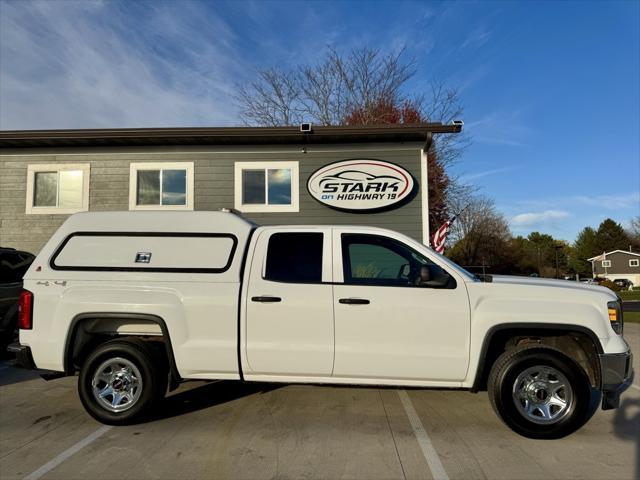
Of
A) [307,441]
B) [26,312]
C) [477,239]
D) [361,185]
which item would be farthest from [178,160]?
[477,239]

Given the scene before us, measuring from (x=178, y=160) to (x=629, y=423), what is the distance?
1021cm

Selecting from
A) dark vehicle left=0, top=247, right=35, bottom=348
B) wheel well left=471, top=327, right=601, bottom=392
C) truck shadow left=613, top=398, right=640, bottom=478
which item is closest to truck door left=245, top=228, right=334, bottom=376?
wheel well left=471, top=327, right=601, bottom=392

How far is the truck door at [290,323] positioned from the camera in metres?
4.25

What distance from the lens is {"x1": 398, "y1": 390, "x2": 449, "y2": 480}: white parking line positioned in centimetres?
344

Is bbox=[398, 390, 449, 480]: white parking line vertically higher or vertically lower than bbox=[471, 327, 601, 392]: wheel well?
lower

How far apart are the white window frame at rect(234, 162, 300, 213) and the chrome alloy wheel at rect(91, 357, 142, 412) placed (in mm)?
6666

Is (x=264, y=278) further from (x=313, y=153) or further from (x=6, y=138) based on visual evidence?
(x=6, y=138)

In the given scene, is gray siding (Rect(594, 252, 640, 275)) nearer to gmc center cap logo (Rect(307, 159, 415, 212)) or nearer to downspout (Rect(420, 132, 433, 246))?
downspout (Rect(420, 132, 433, 246))

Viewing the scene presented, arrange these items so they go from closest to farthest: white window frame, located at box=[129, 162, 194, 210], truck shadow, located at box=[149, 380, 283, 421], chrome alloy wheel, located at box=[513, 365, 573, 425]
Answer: chrome alloy wheel, located at box=[513, 365, 573, 425]
truck shadow, located at box=[149, 380, 283, 421]
white window frame, located at box=[129, 162, 194, 210]

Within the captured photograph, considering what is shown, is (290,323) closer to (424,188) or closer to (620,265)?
(424,188)

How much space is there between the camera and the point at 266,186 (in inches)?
430

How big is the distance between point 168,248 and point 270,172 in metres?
6.61

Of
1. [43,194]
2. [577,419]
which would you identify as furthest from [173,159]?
[577,419]

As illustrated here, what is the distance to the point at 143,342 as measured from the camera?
453 cm
